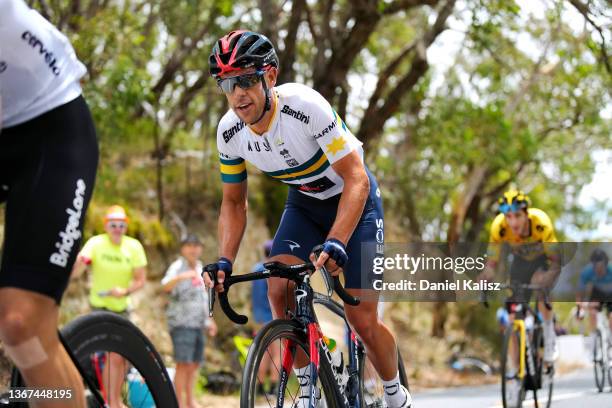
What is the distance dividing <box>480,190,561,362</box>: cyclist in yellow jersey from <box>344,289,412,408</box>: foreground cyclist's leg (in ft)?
12.2

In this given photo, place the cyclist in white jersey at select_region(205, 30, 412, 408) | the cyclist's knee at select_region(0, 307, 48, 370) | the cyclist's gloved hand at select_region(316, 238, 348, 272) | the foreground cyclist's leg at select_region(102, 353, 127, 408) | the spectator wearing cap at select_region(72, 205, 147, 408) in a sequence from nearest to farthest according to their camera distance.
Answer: the cyclist's knee at select_region(0, 307, 48, 370), the foreground cyclist's leg at select_region(102, 353, 127, 408), the cyclist's gloved hand at select_region(316, 238, 348, 272), the cyclist in white jersey at select_region(205, 30, 412, 408), the spectator wearing cap at select_region(72, 205, 147, 408)

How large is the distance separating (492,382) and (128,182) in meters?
8.40

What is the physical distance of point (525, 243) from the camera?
9.23m

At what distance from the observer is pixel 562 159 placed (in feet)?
92.5

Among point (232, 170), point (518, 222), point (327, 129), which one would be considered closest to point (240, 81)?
point (327, 129)

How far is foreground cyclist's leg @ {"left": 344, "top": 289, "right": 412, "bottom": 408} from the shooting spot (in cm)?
534

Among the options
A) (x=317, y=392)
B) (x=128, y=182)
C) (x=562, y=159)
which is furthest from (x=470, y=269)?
(x=562, y=159)

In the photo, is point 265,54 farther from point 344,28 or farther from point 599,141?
point 599,141

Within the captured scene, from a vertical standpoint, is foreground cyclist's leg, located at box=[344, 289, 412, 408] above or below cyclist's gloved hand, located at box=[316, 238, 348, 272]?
below

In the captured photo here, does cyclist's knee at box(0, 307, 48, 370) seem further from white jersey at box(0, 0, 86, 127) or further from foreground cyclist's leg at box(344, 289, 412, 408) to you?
foreground cyclist's leg at box(344, 289, 412, 408)

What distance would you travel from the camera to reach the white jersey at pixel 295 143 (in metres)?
5.04

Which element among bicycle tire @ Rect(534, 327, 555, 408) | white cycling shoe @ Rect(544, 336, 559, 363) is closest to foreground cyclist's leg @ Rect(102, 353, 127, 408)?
bicycle tire @ Rect(534, 327, 555, 408)

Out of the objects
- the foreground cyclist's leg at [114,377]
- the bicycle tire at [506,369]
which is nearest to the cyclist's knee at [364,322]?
the foreground cyclist's leg at [114,377]

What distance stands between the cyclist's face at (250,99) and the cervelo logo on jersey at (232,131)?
227 millimetres
